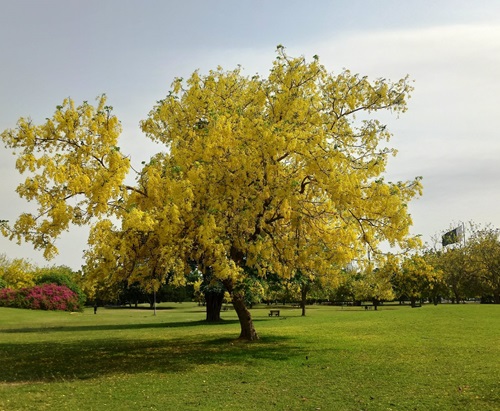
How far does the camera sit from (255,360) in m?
17.9

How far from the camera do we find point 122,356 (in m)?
19.9

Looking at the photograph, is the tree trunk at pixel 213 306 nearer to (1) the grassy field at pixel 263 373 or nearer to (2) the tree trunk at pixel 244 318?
(1) the grassy field at pixel 263 373

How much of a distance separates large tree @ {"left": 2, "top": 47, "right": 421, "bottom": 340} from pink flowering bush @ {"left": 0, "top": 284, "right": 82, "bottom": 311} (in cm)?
4922

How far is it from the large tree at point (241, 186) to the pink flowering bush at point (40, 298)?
49225 millimetres

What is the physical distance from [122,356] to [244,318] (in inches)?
232

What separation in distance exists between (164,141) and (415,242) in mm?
11968

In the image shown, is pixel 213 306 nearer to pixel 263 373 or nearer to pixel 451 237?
pixel 263 373

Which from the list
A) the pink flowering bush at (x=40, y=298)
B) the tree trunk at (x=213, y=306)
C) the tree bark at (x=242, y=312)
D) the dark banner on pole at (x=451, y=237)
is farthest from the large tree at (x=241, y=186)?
the dark banner on pole at (x=451, y=237)

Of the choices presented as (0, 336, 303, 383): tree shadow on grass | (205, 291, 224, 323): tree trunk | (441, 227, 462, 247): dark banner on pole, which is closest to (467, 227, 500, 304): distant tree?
(441, 227, 462, 247): dark banner on pole

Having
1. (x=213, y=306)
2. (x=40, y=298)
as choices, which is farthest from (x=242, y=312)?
(x=40, y=298)

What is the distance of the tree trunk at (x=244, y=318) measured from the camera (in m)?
22.1

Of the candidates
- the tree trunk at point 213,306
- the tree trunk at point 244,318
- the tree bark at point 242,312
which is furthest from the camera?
the tree trunk at point 213,306

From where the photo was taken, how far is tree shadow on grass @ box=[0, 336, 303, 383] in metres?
16.4

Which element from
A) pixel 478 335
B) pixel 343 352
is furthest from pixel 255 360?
pixel 478 335
